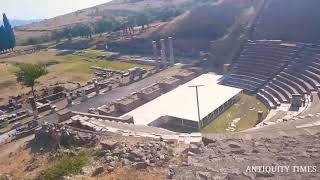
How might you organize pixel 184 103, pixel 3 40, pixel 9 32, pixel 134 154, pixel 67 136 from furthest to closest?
1. pixel 3 40
2. pixel 9 32
3. pixel 184 103
4. pixel 67 136
5. pixel 134 154

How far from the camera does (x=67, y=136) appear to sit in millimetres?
23062

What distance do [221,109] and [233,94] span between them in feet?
9.68

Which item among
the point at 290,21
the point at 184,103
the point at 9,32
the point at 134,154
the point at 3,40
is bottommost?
the point at 184,103

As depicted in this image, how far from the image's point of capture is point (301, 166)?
13.9 m

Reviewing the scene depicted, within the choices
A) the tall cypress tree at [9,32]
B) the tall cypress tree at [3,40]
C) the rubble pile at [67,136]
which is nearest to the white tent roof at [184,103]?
the rubble pile at [67,136]

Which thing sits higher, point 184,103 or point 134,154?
point 134,154

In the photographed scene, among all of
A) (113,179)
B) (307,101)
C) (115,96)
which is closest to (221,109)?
(307,101)

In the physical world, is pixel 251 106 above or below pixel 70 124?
below

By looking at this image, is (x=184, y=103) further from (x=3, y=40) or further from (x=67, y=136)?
(x=3, y=40)

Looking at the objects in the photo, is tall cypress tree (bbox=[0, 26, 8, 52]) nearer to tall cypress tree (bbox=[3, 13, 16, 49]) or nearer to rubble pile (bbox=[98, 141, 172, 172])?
tall cypress tree (bbox=[3, 13, 16, 49])

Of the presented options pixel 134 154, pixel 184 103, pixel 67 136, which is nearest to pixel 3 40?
pixel 184 103

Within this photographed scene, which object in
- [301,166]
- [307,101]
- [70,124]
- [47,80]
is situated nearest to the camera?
[301,166]

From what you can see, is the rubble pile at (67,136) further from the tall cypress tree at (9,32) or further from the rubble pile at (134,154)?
the tall cypress tree at (9,32)

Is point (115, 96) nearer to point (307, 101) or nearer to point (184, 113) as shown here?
point (184, 113)
